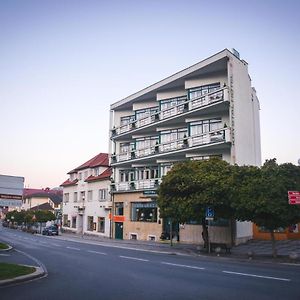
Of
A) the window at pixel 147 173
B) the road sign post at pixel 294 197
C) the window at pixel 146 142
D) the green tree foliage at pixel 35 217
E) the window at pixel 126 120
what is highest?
the window at pixel 126 120

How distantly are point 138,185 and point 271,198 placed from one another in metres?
21.7

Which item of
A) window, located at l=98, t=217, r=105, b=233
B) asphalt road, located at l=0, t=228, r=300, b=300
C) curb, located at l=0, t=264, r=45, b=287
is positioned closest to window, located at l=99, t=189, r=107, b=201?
window, located at l=98, t=217, r=105, b=233

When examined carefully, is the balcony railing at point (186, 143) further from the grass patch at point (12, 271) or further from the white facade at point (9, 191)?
the grass patch at point (12, 271)

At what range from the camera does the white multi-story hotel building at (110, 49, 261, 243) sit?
32.6m

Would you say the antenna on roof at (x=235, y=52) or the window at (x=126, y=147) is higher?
the antenna on roof at (x=235, y=52)

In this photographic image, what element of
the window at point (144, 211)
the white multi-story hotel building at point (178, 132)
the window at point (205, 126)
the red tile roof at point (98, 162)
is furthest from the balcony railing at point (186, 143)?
the red tile roof at point (98, 162)

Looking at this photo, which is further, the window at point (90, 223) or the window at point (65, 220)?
the window at point (65, 220)

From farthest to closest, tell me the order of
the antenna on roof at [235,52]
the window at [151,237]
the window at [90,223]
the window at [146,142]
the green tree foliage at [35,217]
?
1. the green tree foliage at [35,217]
2. the window at [90,223]
3. the window at [146,142]
4. the window at [151,237]
5. the antenna on roof at [235,52]

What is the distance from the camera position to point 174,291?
11.3m

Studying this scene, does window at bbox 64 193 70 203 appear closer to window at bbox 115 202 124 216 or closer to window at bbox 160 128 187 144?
window at bbox 115 202 124 216

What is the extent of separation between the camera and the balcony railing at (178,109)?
3266cm

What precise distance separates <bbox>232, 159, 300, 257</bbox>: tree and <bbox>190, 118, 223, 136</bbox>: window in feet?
35.8

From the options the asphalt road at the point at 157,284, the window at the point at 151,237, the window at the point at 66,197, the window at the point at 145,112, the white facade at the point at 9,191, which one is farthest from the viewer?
the window at the point at 66,197

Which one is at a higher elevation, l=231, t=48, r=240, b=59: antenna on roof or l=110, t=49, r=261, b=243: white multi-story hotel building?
l=231, t=48, r=240, b=59: antenna on roof
